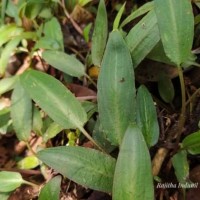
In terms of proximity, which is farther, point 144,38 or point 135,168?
point 144,38

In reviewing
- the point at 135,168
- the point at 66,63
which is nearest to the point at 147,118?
the point at 135,168

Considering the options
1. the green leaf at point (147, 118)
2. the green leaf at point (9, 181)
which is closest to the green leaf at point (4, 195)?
the green leaf at point (9, 181)

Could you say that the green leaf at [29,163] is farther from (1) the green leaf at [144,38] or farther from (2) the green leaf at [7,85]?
(1) the green leaf at [144,38]

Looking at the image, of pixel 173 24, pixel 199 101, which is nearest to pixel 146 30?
pixel 173 24

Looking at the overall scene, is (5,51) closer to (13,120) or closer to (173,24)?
(13,120)

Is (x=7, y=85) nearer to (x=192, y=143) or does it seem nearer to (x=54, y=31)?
(x=54, y=31)
